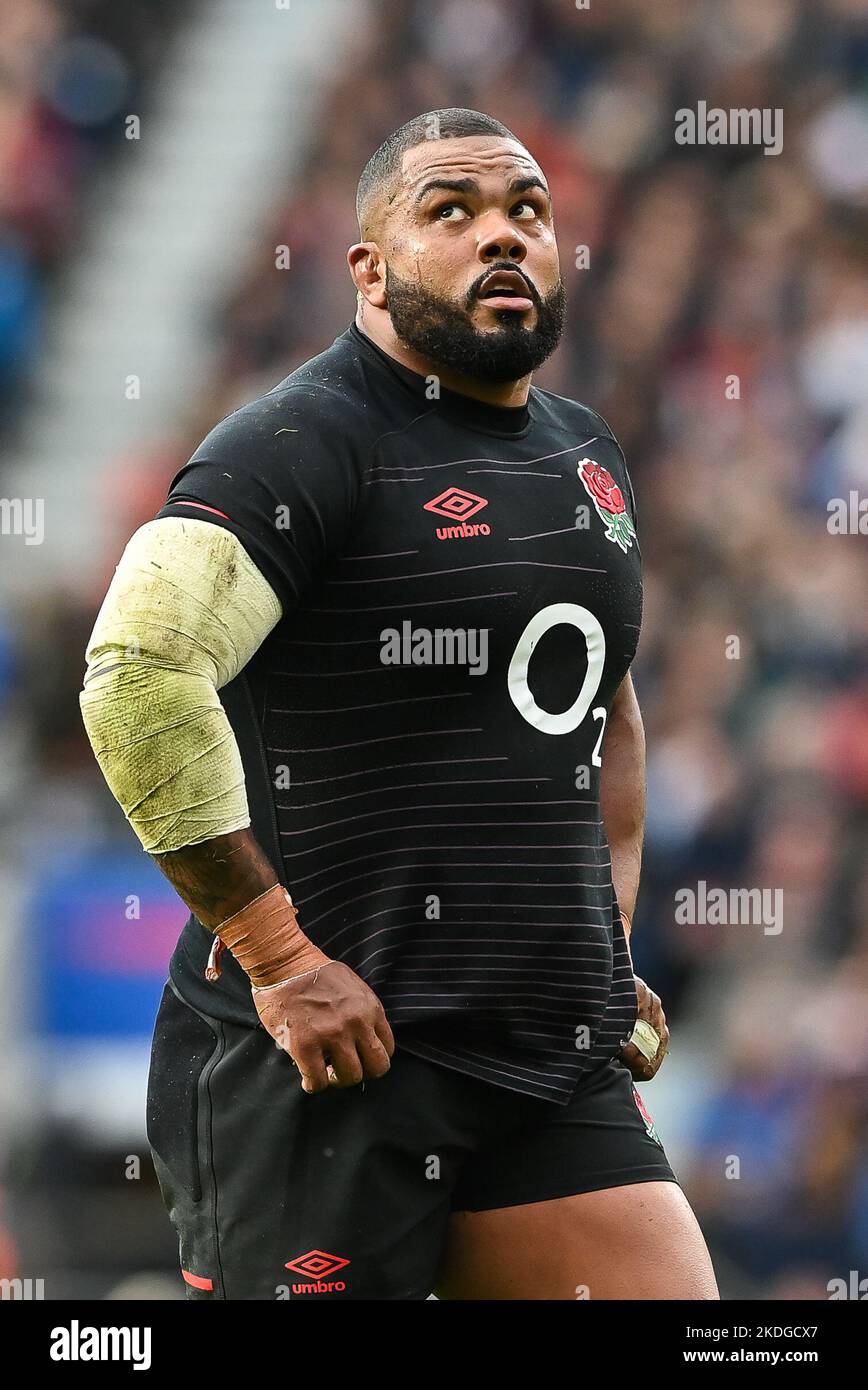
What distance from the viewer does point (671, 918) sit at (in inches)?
208

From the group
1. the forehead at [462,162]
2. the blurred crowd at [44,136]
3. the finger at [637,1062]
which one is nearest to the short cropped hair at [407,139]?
the forehead at [462,162]

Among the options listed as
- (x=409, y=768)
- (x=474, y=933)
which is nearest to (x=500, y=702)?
(x=409, y=768)

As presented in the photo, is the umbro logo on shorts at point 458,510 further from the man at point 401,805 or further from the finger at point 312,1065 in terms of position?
the finger at point 312,1065

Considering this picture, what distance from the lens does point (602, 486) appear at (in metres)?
2.76

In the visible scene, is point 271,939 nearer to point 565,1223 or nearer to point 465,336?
point 565,1223

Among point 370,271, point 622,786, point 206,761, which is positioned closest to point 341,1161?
point 206,761

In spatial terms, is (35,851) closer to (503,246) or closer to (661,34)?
(503,246)

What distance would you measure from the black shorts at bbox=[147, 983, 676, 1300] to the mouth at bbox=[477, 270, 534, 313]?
A: 1047 millimetres

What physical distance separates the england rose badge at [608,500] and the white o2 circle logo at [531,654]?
0.52 ft

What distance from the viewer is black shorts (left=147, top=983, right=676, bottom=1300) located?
2477 millimetres

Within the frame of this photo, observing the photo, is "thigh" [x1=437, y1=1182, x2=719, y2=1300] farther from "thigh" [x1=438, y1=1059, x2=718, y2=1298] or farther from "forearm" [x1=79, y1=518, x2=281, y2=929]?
"forearm" [x1=79, y1=518, x2=281, y2=929]

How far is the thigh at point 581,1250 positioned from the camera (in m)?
2.55

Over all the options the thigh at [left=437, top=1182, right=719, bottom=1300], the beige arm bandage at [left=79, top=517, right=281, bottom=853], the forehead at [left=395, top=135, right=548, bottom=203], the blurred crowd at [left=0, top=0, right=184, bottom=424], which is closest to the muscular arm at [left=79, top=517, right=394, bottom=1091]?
the beige arm bandage at [left=79, top=517, right=281, bottom=853]

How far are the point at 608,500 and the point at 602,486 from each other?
0.03 meters
